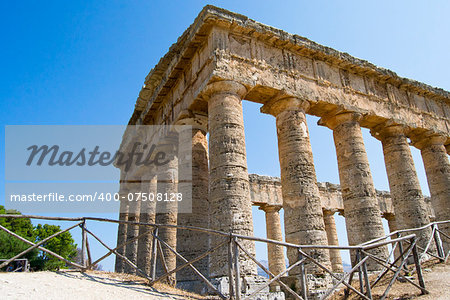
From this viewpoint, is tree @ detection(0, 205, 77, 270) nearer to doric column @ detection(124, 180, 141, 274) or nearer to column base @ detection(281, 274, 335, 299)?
doric column @ detection(124, 180, 141, 274)

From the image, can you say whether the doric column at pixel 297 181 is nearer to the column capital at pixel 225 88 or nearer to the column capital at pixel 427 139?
the column capital at pixel 225 88

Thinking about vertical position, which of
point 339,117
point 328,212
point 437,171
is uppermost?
point 339,117

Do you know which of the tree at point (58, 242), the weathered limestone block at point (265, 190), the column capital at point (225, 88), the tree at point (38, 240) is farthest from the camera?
the tree at point (58, 242)

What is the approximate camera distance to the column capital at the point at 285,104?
12.3 metres

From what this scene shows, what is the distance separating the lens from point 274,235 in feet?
68.5

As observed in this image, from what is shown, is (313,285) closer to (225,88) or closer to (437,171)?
(225,88)

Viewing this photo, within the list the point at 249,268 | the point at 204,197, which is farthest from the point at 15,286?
the point at 204,197

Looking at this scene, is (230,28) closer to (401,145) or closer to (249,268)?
(249,268)

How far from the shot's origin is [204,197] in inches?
496

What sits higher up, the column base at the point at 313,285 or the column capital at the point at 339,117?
the column capital at the point at 339,117

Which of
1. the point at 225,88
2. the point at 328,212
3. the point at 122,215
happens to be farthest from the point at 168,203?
the point at 328,212

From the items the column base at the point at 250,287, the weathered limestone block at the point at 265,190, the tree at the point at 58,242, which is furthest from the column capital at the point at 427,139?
the tree at the point at 58,242

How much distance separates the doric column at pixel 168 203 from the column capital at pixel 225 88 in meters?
4.16

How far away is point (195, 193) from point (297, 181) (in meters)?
3.63
